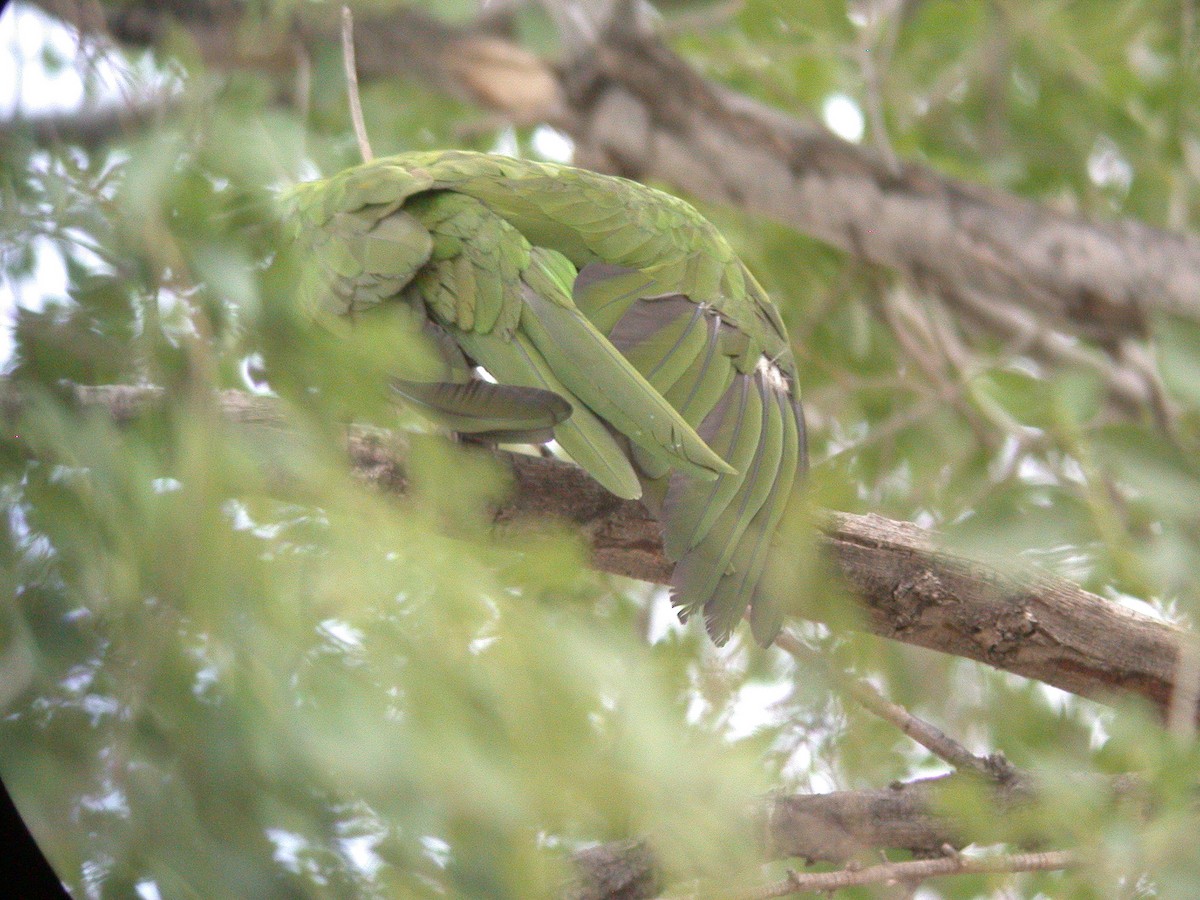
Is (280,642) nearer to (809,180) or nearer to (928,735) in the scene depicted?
(928,735)

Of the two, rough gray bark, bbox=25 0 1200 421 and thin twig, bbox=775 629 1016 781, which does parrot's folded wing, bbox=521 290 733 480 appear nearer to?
thin twig, bbox=775 629 1016 781

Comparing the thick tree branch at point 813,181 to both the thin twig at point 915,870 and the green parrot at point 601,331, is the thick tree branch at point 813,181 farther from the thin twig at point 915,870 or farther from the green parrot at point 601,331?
the thin twig at point 915,870

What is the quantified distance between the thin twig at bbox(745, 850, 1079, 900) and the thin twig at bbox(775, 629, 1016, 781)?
0.30ft

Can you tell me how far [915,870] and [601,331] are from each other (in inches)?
19.9

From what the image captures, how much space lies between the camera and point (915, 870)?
0.86 meters

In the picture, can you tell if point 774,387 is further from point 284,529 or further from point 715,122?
point 715,122

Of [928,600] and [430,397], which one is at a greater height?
[430,397]

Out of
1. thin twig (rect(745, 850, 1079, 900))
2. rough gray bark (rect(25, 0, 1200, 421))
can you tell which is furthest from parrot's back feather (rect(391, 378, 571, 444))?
rough gray bark (rect(25, 0, 1200, 421))

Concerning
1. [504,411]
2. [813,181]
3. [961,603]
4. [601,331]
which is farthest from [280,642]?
[813,181]

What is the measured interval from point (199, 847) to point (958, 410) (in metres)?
1.72

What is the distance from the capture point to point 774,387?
1066mm

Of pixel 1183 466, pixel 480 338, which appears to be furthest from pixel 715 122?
pixel 480 338

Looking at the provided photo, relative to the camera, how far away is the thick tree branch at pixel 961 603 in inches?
39.3

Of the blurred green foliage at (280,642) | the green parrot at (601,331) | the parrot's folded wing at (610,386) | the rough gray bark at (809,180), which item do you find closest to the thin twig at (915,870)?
Answer: the blurred green foliage at (280,642)
